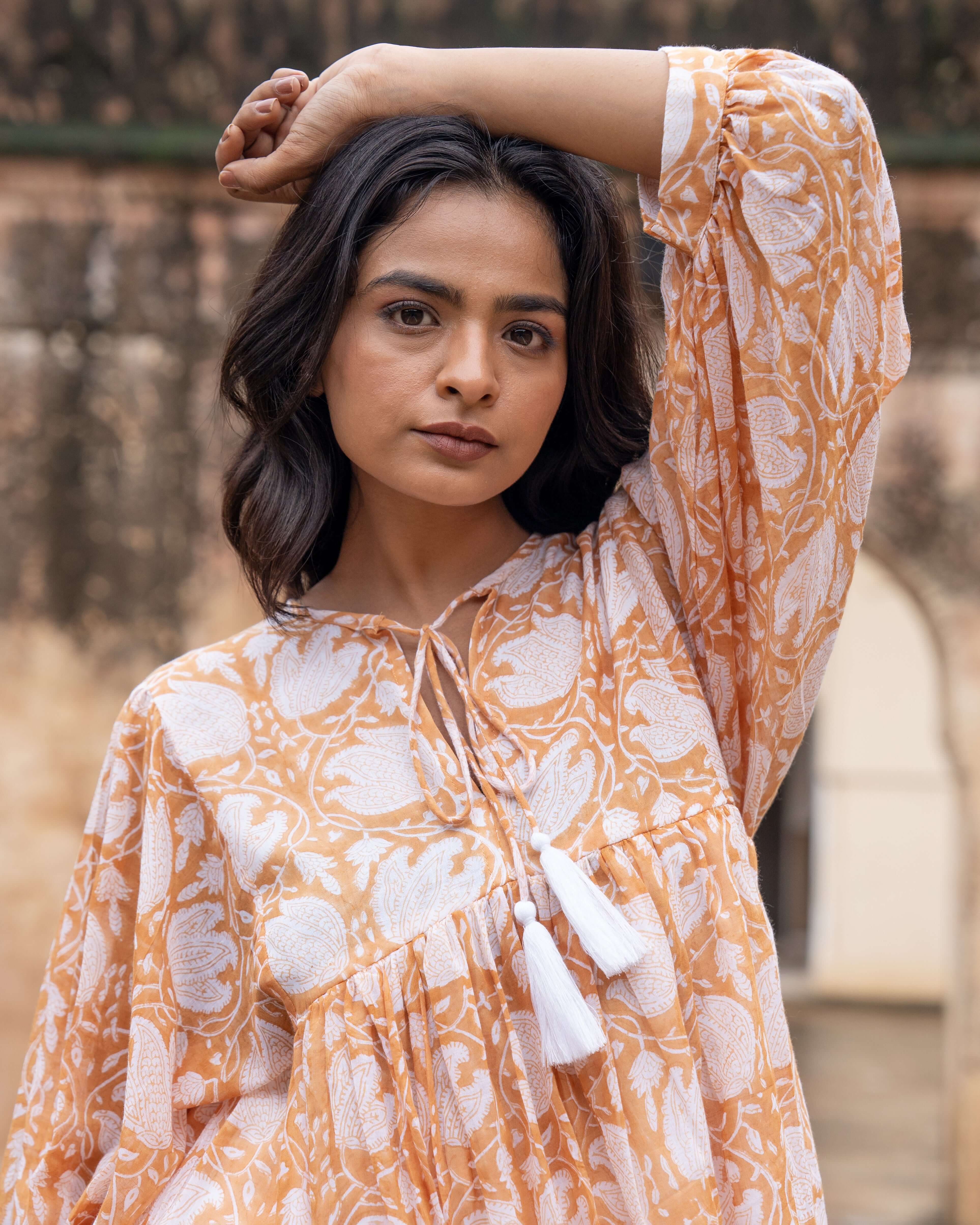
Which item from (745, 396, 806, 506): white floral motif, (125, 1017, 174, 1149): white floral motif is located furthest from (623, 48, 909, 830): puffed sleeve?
(125, 1017, 174, 1149): white floral motif

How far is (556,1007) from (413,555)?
21.1 inches

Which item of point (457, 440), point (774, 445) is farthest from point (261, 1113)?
point (774, 445)

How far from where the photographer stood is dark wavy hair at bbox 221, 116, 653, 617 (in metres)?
1.28

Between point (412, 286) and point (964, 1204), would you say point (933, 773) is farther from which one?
point (412, 286)

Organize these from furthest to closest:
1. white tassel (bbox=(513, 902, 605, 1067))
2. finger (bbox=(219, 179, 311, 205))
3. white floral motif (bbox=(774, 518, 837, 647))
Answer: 1. finger (bbox=(219, 179, 311, 205))
2. white floral motif (bbox=(774, 518, 837, 647))
3. white tassel (bbox=(513, 902, 605, 1067))

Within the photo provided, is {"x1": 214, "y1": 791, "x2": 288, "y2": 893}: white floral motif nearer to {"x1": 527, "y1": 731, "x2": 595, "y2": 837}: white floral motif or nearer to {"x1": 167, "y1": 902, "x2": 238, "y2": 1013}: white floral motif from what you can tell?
{"x1": 167, "y1": 902, "x2": 238, "y2": 1013}: white floral motif

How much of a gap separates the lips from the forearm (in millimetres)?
283

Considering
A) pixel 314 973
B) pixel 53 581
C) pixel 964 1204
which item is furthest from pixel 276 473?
pixel 964 1204

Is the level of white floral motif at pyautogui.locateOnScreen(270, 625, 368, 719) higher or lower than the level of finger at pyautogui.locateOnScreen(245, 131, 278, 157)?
lower

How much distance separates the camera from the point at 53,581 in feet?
12.2

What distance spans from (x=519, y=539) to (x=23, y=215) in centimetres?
280

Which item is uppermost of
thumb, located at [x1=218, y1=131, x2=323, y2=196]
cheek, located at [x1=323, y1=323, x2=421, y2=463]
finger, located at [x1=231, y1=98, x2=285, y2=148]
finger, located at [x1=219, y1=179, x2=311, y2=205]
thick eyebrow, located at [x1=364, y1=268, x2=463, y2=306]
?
finger, located at [x1=231, y1=98, x2=285, y2=148]

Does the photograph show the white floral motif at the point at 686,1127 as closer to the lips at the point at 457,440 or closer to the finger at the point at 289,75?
the lips at the point at 457,440

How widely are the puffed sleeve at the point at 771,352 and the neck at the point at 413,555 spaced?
0.23 metres
